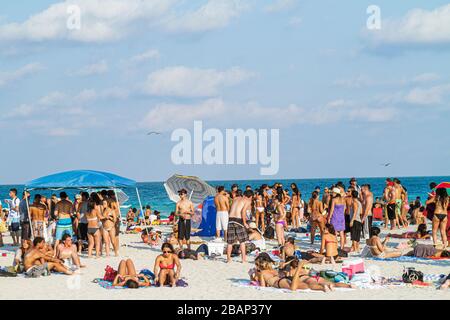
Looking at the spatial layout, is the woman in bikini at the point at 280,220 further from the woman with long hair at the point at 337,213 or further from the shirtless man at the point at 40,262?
the shirtless man at the point at 40,262

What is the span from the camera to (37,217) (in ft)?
53.2

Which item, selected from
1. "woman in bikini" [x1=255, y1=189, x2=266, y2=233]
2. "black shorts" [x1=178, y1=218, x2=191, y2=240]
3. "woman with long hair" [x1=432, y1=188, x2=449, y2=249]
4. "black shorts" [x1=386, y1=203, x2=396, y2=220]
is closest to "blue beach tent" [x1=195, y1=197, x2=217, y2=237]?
"woman in bikini" [x1=255, y1=189, x2=266, y2=233]

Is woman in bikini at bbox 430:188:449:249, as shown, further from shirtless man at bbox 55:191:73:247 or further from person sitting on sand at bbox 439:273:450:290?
shirtless man at bbox 55:191:73:247

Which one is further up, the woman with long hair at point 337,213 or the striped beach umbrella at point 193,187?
the striped beach umbrella at point 193,187

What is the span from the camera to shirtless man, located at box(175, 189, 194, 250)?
51.3 feet

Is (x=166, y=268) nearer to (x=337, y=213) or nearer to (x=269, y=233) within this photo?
(x=337, y=213)

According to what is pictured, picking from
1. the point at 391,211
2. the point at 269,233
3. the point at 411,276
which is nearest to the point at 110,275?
the point at 411,276

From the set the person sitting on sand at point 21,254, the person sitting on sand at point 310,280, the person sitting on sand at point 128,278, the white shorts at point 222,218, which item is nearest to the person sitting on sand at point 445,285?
the person sitting on sand at point 310,280

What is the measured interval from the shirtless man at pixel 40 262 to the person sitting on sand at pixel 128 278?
1674 mm

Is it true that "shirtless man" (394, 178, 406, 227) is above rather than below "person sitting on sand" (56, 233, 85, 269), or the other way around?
above

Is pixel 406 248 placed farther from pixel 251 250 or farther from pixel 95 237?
pixel 95 237

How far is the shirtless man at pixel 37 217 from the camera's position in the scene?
1617 cm

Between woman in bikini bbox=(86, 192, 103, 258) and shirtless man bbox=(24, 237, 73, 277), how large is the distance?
214 cm
